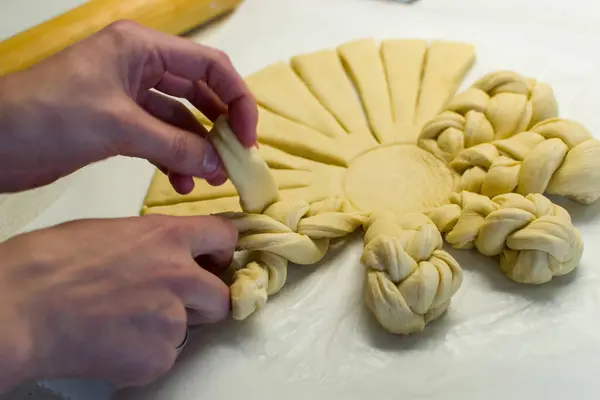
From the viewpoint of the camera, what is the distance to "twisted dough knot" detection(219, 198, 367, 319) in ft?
3.30

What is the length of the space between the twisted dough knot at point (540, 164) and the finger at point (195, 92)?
47 cm

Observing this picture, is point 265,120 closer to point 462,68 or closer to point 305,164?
point 305,164

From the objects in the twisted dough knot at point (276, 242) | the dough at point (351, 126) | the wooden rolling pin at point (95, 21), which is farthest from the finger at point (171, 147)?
the wooden rolling pin at point (95, 21)

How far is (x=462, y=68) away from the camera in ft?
4.72

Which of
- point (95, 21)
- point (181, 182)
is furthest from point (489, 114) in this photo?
point (95, 21)

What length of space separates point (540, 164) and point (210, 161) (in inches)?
22.2

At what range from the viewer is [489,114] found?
1219mm

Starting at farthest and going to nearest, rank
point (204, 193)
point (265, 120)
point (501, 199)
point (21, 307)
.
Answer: point (265, 120) → point (204, 193) → point (501, 199) → point (21, 307)

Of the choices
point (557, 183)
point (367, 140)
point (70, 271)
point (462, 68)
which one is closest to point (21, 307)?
point (70, 271)

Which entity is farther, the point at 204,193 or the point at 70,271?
the point at 204,193

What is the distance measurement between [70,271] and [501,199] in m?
0.69

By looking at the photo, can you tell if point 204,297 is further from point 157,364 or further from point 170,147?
point 170,147

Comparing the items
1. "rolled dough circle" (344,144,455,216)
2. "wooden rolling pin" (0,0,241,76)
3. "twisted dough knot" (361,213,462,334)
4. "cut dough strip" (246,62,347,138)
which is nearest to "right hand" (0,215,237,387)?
"twisted dough knot" (361,213,462,334)

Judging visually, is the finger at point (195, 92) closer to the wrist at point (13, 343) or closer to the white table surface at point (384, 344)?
the white table surface at point (384, 344)
